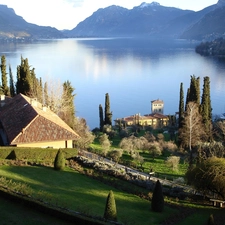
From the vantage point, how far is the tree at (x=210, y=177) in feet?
76.2

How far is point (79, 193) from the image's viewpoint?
67.8 feet

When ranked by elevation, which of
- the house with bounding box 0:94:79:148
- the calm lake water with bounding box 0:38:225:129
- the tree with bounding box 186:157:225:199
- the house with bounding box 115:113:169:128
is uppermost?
the house with bounding box 0:94:79:148

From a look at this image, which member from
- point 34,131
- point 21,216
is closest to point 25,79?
point 34,131

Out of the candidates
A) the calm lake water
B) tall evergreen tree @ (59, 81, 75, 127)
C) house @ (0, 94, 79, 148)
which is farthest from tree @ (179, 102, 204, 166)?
the calm lake water

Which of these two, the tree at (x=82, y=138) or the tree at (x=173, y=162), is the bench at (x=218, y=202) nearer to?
the tree at (x=173, y=162)

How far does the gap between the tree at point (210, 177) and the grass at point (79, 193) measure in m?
3.74

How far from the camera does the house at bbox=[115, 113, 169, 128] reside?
69625 millimetres

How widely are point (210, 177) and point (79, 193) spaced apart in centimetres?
924

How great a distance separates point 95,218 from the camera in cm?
1543

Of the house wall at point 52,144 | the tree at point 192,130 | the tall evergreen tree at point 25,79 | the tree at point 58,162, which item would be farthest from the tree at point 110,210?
the tall evergreen tree at point 25,79

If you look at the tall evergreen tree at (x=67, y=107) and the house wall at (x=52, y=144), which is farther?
the tall evergreen tree at (x=67, y=107)

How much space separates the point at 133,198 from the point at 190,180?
16.7 ft

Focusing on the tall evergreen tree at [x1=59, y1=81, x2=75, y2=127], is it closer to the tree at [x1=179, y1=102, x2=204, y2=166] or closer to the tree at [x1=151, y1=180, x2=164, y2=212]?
the tree at [x1=179, y1=102, x2=204, y2=166]

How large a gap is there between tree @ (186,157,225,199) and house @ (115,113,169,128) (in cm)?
4405
